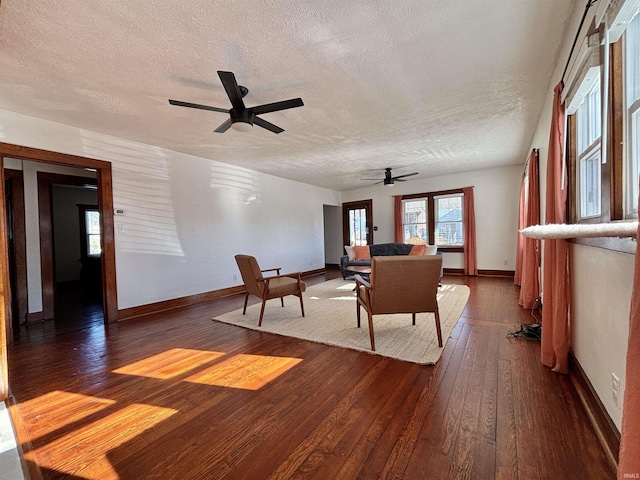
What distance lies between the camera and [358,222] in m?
8.99

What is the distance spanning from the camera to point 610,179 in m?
1.39

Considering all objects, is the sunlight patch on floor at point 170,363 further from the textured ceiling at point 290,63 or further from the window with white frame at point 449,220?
the window with white frame at point 449,220

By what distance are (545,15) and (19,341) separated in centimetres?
574

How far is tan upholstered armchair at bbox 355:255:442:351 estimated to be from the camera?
255cm

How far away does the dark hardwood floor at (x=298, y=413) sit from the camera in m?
1.33

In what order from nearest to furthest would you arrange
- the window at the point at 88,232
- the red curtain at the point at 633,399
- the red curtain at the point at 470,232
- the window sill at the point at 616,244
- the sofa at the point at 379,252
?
the red curtain at the point at 633,399 → the window sill at the point at 616,244 → the sofa at the point at 379,252 → the red curtain at the point at 470,232 → the window at the point at 88,232

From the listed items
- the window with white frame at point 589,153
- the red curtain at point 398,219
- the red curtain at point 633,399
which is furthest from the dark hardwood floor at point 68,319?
the red curtain at point 398,219

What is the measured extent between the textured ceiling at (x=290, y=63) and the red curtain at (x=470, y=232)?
2.85 metres

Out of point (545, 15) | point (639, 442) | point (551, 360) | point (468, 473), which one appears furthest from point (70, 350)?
point (545, 15)

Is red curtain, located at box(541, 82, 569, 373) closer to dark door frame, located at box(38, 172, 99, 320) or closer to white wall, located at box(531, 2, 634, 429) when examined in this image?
white wall, located at box(531, 2, 634, 429)

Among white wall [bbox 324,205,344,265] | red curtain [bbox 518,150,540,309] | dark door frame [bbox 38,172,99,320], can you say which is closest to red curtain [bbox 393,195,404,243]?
white wall [bbox 324,205,344,265]

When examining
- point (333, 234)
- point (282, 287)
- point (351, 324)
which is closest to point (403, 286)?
point (351, 324)

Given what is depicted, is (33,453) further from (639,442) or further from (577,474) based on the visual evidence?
(577,474)

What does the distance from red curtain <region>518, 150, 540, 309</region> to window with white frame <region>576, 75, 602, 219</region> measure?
161 centimetres
